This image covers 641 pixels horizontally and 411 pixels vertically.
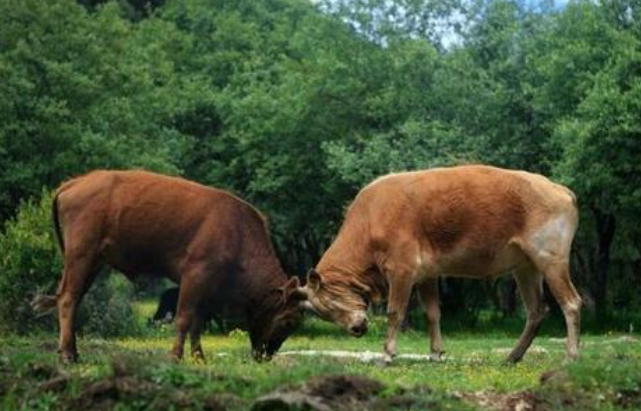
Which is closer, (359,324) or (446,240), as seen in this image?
(446,240)

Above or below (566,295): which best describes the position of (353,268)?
below

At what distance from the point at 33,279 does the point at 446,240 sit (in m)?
13.1

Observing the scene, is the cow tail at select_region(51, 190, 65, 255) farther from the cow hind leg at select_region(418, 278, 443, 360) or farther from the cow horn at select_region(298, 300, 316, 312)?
the cow hind leg at select_region(418, 278, 443, 360)

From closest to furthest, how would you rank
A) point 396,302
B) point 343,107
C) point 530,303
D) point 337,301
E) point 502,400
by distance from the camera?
1. point 502,400
2. point 396,302
3. point 337,301
4. point 530,303
5. point 343,107

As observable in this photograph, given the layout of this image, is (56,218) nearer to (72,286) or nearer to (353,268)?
(72,286)

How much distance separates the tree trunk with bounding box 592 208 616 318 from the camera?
36.5m

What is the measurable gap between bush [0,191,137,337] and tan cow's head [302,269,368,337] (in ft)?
35.1

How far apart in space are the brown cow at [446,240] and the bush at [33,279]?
10924 millimetres

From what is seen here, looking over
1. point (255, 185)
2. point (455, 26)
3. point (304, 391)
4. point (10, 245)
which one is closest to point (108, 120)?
point (255, 185)

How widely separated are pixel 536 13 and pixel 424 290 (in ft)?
73.6

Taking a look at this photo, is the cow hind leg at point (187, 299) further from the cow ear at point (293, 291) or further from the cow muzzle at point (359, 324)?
the cow muzzle at point (359, 324)

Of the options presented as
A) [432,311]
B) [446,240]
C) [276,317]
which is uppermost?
[446,240]

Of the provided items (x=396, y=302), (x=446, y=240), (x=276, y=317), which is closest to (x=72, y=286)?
(x=276, y=317)

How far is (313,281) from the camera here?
16.8 meters
